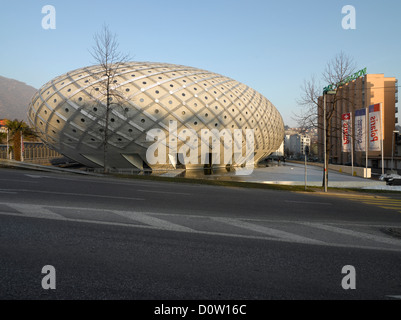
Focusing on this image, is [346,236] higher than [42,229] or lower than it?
lower

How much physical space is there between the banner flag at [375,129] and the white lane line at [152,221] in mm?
35754

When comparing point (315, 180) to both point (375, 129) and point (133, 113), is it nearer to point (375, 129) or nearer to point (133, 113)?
point (375, 129)

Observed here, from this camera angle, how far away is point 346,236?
596 centimetres

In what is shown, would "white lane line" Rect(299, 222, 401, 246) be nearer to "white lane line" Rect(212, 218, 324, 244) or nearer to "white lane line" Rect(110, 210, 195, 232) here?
"white lane line" Rect(212, 218, 324, 244)

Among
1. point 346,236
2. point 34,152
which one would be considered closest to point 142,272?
point 346,236

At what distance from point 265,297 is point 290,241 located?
2.53 meters

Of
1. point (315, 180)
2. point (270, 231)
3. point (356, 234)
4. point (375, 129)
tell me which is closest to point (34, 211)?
point (270, 231)

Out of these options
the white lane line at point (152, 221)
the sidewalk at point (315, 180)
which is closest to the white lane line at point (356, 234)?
the white lane line at point (152, 221)

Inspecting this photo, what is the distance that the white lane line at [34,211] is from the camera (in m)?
6.37

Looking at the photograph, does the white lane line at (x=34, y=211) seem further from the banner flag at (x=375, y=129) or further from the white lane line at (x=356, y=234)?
the banner flag at (x=375, y=129)

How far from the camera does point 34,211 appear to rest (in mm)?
6754

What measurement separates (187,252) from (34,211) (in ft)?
15.1

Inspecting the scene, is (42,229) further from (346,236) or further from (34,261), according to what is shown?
(346,236)

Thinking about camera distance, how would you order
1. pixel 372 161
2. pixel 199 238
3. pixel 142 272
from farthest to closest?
1. pixel 372 161
2. pixel 199 238
3. pixel 142 272
